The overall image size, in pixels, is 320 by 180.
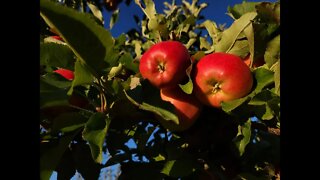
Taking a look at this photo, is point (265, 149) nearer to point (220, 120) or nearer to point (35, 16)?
point (220, 120)

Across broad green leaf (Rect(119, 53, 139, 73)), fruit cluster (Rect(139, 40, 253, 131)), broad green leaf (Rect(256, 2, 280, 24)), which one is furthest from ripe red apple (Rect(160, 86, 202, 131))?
broad green leaf (Rect(256, 2, 280, 24))

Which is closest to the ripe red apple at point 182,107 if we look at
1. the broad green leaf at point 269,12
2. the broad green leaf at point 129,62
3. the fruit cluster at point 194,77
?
the fruit cluster at point 194,77

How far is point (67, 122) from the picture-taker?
2.42 ft

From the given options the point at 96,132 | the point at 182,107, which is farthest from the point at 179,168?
the point at 96,132

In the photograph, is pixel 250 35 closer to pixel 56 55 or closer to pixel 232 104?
pixel 232 104

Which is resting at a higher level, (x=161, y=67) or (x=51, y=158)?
(x=161, y=67)

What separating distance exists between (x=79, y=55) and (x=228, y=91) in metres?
0.35

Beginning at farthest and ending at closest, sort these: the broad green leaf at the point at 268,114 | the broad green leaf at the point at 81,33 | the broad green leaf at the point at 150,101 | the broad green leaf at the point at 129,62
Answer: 1. the broad green leaf at the point at 129,62
2. the broad green leaf at the point at 268,114
3. the broad green leaf at the point at 150,101
4. the broad green leaf at the point at 81,33

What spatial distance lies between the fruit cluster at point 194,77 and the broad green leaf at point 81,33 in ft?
0.57

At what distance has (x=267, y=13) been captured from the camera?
2.99ft

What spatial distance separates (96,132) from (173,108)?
150mm

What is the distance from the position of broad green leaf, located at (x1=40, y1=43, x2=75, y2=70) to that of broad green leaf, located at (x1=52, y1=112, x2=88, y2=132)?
11cm

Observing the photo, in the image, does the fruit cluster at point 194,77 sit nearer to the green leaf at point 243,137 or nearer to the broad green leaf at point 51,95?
the green leaf at point 243,137

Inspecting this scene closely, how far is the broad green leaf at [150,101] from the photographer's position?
2.37 feet
